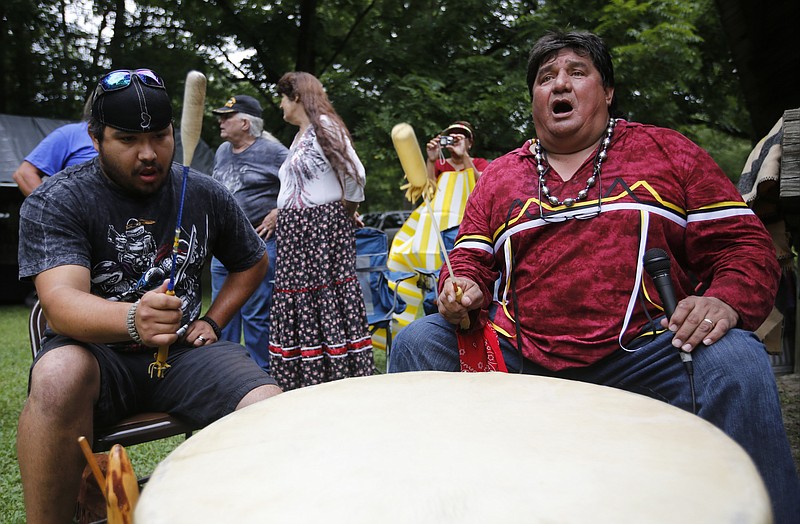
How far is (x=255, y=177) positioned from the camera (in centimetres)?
405

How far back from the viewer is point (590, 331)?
1.82 meters

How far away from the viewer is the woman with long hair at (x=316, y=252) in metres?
3.52

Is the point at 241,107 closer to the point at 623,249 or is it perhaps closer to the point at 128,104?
the point at 128,104

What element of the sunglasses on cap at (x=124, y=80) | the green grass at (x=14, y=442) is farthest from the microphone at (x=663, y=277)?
the green grass at (x=14, y=442)

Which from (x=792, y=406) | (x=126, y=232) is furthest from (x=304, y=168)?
(x=792, y=406)

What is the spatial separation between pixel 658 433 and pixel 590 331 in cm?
78

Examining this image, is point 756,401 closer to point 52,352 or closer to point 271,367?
point 52,352

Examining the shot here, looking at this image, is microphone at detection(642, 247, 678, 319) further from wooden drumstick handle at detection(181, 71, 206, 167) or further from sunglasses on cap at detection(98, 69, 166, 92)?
sunglasses on cap at detection(98, 69, 166, 92)

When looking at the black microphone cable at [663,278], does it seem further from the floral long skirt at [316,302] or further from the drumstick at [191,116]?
the floral long skirt at [316,302]

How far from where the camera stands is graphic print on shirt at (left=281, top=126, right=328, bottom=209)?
350 cm

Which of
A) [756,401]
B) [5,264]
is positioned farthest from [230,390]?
[5,264]

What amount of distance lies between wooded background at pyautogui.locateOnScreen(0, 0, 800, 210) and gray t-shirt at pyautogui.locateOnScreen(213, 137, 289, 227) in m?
4.57

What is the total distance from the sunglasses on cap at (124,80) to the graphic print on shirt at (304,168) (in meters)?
1.63

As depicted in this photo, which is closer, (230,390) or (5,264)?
(230,390)
